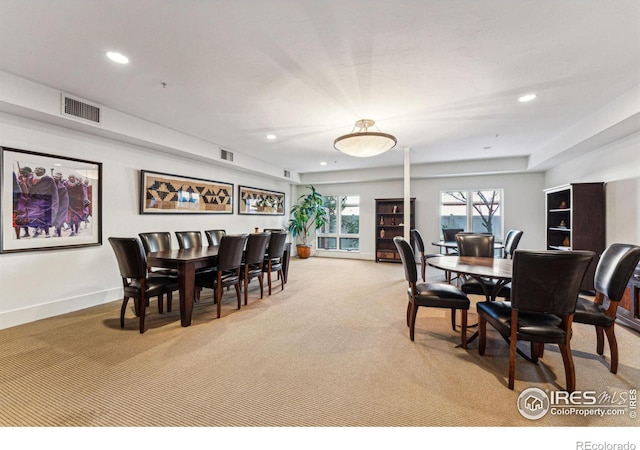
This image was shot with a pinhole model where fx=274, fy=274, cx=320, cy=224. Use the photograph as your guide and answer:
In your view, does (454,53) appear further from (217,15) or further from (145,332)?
(145,332)

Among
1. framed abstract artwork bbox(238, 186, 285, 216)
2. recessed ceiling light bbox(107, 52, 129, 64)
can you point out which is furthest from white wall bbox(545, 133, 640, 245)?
framed abstract artwork bbox(238, 186, 285, 216)

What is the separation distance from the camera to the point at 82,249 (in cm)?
381

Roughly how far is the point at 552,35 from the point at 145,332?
15.2ft

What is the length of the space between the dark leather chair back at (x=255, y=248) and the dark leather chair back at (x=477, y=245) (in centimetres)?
294

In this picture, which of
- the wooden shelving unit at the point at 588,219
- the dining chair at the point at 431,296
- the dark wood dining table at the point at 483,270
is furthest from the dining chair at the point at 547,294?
the wooden shelving unit at the point at 588,219

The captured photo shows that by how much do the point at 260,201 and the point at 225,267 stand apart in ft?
13.8

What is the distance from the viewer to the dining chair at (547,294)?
1.87 m

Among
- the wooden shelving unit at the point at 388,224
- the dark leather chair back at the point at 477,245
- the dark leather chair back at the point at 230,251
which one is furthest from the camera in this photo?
the wooden shelving unit at the point at 388,224

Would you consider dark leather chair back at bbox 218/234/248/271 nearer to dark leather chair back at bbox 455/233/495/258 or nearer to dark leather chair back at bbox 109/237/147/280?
dark leather chair back at bbox 109/237/147/280

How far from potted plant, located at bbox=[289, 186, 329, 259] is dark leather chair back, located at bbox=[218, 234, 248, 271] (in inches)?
193

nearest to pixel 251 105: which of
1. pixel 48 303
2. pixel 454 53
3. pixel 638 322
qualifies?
pixel 454 53

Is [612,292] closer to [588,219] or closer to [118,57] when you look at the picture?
[588,219]

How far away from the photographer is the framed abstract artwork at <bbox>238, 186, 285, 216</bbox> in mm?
6891

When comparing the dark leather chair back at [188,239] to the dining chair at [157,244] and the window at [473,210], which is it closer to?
the dining chair at [157,244]
